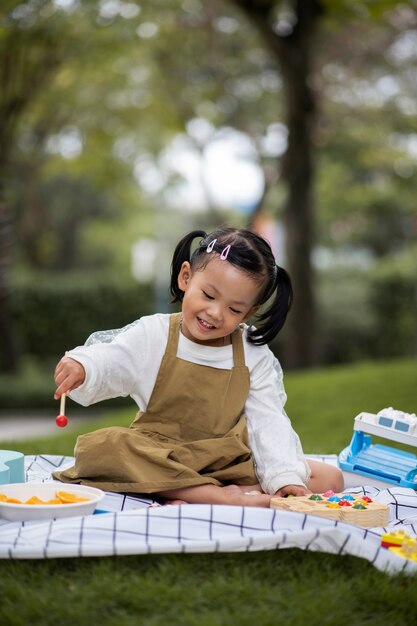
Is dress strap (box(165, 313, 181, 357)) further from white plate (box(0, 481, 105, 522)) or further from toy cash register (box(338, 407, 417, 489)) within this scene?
toy cash register (box(338, 407, 417, 489))

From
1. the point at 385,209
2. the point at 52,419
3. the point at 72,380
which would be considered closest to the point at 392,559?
the point at 72,380

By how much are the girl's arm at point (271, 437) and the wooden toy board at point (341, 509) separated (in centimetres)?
18

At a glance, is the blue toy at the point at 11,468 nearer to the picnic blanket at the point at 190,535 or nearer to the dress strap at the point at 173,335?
the picnic blanket at the point at 190,535

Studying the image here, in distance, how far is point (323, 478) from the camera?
125 inches

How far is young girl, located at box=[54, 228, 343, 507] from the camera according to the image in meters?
2.82

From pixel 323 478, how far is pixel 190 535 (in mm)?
949

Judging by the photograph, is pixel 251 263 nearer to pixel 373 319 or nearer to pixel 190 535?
pixel 190 535

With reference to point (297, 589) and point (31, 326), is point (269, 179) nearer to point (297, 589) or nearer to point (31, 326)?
point (31, 326)

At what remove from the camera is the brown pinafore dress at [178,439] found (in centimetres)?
281

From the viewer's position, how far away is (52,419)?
10617 millimetres

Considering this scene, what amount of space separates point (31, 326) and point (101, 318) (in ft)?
3.51

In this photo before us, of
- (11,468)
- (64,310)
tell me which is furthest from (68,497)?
(64,310)

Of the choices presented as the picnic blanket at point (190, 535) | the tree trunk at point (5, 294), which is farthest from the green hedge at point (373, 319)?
the picnic blanket at point (190, 535)

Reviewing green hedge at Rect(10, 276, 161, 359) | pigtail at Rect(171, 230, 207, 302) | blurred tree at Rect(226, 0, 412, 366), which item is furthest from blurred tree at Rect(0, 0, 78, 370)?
pigtail at Rect(171, 230, 207, 302)
